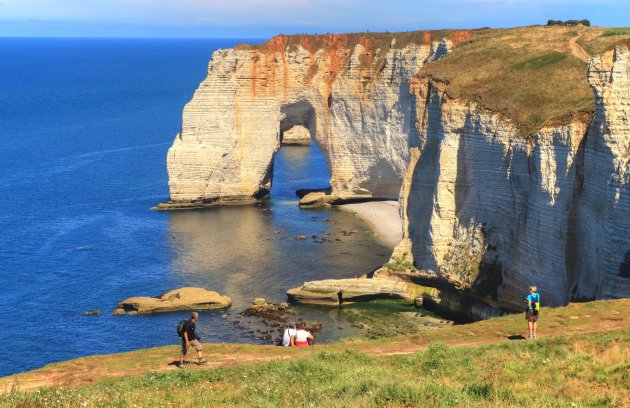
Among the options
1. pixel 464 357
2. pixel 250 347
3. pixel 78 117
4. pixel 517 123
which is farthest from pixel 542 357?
pixel 78 117

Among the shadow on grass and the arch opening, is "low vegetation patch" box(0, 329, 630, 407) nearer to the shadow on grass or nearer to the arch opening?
the shadow on grass

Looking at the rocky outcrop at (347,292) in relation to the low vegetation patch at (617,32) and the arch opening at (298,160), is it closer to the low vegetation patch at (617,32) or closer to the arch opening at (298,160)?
the low vegetation patch at (617,32)

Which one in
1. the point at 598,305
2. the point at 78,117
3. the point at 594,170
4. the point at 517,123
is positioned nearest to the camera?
the point at 598,305

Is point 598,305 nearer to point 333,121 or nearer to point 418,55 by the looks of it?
point 418,55

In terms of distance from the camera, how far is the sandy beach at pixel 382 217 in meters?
74.4

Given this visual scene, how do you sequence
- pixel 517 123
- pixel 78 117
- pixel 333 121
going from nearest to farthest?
pixel 517 123 → pixel 333 121 → pixel 78 117

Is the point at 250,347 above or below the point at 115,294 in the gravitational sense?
above

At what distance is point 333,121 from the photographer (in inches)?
3455

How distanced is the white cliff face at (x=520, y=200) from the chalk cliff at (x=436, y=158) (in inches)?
3.2

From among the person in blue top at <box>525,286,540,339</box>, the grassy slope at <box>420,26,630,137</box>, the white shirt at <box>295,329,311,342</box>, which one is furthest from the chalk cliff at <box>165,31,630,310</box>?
the white shirt at <box>295,329,311,342</box>

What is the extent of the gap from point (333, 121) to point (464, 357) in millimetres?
62035

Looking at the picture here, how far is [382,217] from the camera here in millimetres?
81438

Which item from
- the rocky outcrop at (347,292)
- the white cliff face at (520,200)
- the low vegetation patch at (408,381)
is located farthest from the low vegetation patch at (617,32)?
the low vegetation patch at (408,381)

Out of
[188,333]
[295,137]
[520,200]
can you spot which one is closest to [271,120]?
[295,137]
